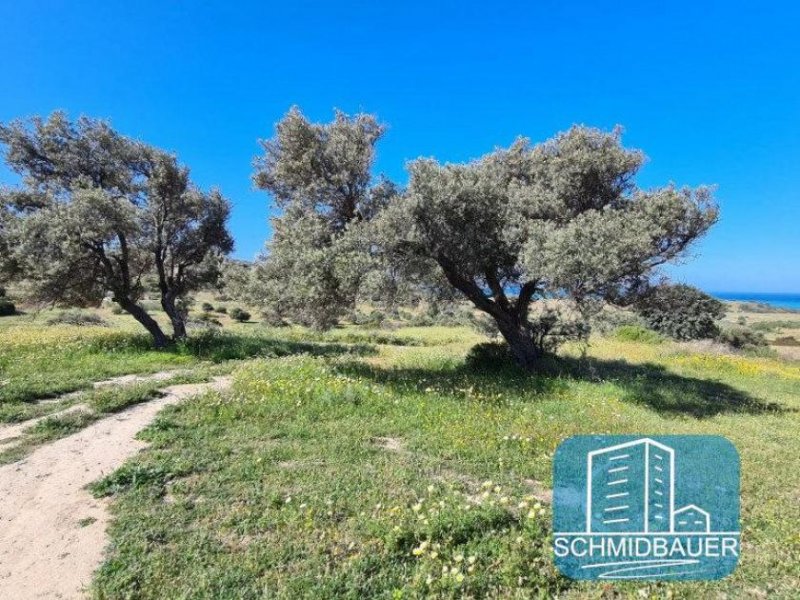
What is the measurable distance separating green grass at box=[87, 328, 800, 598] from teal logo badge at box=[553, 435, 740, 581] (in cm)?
21

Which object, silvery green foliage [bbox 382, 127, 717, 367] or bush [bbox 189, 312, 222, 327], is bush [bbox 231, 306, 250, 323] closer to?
bush [bbox 189, 312, 222, 327]

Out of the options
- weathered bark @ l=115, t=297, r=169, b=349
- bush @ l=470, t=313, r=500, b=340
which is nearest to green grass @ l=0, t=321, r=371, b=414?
weathered bark @ l=115, t=297, r=169, b=349

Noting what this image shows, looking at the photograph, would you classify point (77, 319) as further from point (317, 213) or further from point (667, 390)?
point (667, 390)

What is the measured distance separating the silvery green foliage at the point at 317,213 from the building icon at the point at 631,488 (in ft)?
26.2

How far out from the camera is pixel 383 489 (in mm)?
6102

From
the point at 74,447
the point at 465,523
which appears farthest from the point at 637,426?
the point at 74,447

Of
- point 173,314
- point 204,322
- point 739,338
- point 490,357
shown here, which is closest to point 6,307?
point 204,322

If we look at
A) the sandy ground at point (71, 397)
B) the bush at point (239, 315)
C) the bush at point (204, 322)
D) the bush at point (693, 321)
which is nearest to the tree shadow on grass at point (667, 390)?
the sandy ground at point (71, 397)

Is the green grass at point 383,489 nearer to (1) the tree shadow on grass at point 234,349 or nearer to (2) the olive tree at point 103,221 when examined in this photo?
(1) the tree shadow on grass at point 234,349

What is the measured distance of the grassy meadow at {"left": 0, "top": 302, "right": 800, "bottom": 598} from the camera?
442 cm

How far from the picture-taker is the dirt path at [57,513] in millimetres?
Answer: 4397

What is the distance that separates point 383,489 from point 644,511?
11.0ft

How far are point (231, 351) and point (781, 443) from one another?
16.3m

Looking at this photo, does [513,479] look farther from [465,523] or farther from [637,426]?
[637,426]
